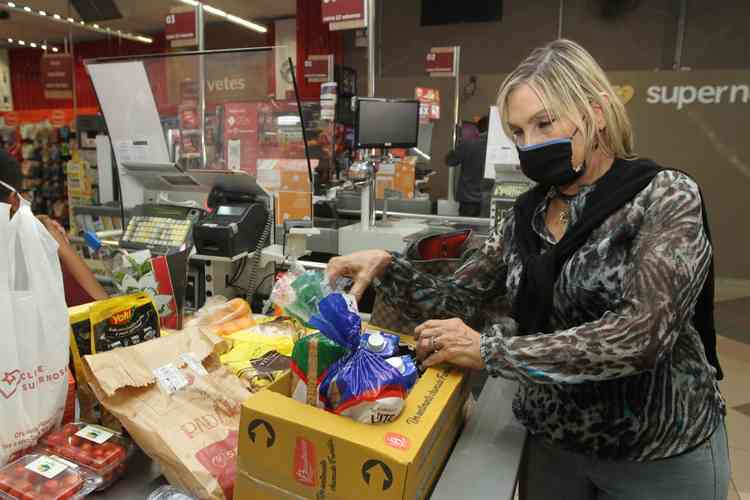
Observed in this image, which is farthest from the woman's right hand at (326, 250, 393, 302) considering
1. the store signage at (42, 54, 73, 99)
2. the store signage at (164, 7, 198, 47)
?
the store signage at (42, 54, 73, 99)

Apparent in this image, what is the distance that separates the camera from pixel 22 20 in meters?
10.8

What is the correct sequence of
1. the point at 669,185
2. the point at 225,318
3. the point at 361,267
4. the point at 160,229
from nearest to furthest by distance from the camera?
the point at 669,185
the point at 361,267
the point at 225,318
the point at 160,229

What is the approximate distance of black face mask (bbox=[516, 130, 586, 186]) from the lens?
101 centimetres

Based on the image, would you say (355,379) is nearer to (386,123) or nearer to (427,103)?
(386,123)

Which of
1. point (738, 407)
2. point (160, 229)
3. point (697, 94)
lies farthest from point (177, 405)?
point (697, 94)

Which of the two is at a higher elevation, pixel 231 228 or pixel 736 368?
pixel 231 228

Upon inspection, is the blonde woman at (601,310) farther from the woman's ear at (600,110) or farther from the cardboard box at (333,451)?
the cardboard box at (333,451)

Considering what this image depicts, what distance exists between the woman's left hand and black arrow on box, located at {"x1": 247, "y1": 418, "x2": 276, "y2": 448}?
0.35 m

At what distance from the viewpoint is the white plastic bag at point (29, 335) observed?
0.95 metres

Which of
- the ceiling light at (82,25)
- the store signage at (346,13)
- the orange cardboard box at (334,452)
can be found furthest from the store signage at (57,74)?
the orange cardboard box at (334,452)

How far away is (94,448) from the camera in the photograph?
102cm

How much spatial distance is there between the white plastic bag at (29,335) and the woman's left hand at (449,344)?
2.30ft

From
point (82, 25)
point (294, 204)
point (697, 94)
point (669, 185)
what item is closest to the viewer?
point (669, 185)

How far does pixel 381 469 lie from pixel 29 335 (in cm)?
70
